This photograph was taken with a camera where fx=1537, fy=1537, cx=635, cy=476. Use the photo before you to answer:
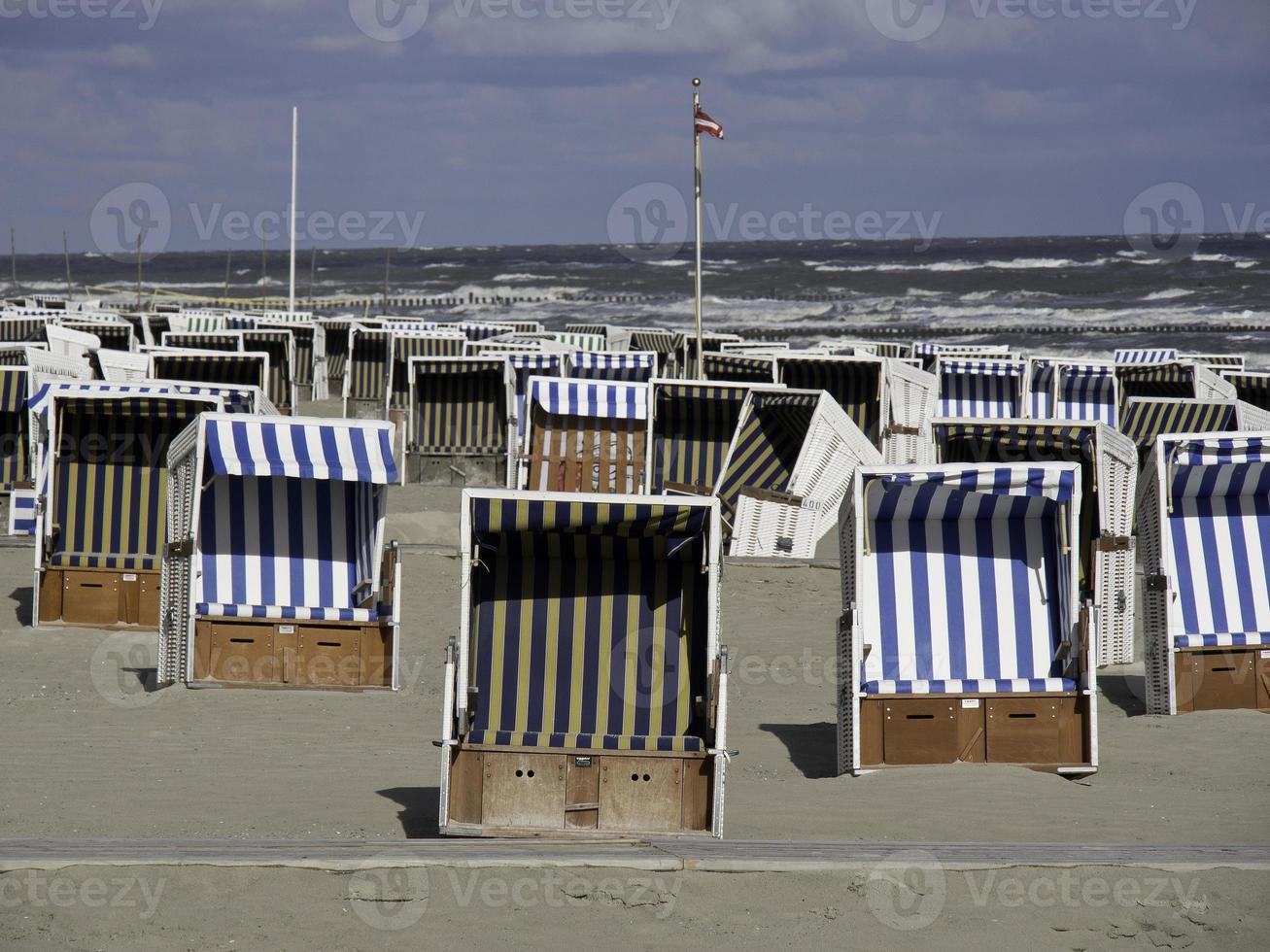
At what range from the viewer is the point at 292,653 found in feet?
30.1

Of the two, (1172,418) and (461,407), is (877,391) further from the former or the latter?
(461,407)

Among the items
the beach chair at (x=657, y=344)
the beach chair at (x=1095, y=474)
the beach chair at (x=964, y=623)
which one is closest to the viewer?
the beach chair at (x=964, y=623)

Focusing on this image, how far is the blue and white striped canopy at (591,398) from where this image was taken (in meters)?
14.4

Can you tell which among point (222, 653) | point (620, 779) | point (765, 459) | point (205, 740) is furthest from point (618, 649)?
point (765, 459)

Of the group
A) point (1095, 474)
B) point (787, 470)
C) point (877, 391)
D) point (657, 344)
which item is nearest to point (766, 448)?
point (787, 470)

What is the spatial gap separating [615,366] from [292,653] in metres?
9.46

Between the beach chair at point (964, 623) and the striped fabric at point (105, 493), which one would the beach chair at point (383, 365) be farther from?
the beach chair at point (964, 623)

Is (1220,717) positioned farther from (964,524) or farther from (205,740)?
(205,740)

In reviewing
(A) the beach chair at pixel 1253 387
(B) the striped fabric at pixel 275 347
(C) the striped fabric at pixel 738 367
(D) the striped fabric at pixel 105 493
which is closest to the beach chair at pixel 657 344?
(C) the striped fabric at pixel 738 367

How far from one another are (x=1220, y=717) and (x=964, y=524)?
1.95m

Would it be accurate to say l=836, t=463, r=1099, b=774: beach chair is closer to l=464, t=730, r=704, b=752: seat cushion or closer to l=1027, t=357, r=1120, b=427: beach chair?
l=464, t=730, r=704, b=752: seat cushion

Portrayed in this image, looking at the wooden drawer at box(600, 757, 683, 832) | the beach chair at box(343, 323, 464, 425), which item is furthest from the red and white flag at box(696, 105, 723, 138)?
the wooden drawer at box(600, 757, 683, 832)

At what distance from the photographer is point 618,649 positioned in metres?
6.47

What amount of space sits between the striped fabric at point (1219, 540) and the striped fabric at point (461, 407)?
1060cm
